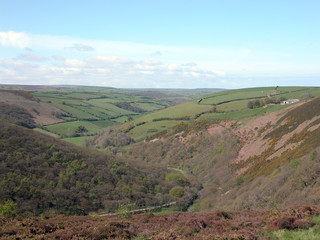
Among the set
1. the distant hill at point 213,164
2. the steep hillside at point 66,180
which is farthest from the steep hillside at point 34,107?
the steep hillside at point 66,180

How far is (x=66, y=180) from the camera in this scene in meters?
40.5

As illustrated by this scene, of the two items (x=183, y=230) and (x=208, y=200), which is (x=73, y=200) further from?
(x=183, y=230)

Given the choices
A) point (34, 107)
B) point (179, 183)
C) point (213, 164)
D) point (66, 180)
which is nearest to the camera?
point (66, 180)

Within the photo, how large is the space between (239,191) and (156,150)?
156 feet

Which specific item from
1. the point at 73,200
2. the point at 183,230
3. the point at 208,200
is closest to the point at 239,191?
the point at 208,200

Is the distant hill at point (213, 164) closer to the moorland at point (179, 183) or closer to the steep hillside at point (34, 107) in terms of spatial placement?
the moorland at point (179, 183)

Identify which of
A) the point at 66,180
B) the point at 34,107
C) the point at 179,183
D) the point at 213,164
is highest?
the point at 34,107

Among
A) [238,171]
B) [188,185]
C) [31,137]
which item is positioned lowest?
[188,185]

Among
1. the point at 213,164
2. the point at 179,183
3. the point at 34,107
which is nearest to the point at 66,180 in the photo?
the point at 179,183

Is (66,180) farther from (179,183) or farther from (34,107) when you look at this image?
(34,107)

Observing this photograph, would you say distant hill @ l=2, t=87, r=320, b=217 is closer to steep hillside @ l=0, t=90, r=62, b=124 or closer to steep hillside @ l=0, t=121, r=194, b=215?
steep hillside @ l=0, t=121, r=194, b=215

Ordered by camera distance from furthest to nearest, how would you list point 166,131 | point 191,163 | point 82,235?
1. point 166,131
2. point 191,163
3. point 82,235

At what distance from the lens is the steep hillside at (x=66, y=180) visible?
114 feet

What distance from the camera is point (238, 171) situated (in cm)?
5038
